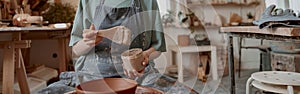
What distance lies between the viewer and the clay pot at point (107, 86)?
480 millimetres

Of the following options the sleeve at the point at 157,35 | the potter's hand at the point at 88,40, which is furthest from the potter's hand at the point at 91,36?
the sleeve at the point at 157,35

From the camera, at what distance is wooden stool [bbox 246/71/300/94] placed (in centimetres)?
100

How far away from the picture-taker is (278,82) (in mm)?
1025

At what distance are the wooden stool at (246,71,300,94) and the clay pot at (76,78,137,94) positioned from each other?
738 mm

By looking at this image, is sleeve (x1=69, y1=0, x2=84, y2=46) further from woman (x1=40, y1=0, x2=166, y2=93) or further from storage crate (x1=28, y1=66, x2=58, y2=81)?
storage crate (x1=28, y1=66, x2=58, y2=81)

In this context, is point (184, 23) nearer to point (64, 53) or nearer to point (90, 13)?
point (64, 53)

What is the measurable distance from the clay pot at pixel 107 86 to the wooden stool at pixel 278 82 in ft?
2.42

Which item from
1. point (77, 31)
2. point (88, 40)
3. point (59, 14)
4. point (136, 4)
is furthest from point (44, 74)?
point (88, 40)

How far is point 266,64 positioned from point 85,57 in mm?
2228

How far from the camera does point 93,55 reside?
871mm

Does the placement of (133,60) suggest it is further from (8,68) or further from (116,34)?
(8,68)

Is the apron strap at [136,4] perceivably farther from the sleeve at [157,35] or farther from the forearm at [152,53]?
the forearm at [152,53]

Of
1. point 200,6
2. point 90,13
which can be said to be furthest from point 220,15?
point 90,13

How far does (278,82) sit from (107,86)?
0.78 m
